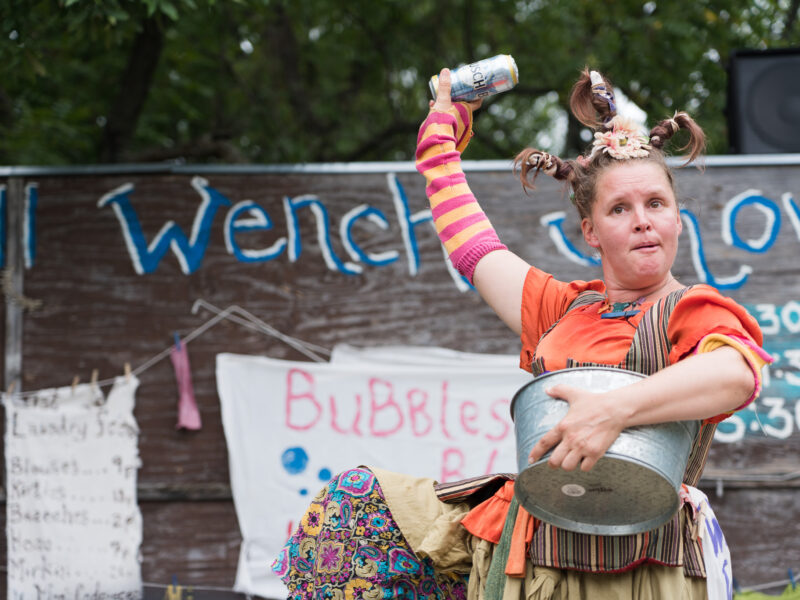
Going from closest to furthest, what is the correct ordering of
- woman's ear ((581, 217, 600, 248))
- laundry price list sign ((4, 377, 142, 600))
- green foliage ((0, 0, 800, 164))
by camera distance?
woman's ear ((581, 217, 600, 248))
laundry price list sign ((4, 377, 142, 600))
green foliage ((0, 0, 800, 164))

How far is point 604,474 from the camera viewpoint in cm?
167

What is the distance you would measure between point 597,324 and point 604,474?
0.40m

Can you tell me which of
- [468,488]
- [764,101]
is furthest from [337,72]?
[468,488]

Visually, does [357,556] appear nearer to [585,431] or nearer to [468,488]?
[468,488]

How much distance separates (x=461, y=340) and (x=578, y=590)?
2392 mm

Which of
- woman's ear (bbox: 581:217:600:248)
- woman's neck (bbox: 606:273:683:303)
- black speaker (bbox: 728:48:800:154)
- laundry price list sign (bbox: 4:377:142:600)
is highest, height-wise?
black speaker (bbox: 728:48:800:154)

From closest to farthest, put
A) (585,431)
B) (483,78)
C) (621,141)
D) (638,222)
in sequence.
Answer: (585,431) < (638,222) < (621,141) < (483,78)

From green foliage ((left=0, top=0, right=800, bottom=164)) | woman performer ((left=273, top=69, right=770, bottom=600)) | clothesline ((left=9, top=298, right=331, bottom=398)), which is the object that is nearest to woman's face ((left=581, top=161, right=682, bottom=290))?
woman performer ((left=273, top=69, right=770, bottom=600))

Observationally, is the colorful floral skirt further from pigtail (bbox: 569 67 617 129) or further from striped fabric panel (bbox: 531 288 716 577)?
pigtail (bbox: 569 67 617 129)

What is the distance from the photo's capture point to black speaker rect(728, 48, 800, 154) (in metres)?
4.52

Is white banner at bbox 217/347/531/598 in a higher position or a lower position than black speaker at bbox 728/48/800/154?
lower

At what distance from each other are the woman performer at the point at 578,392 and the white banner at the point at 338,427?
198 cm

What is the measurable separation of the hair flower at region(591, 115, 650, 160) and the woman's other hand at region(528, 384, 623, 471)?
24.8 inches

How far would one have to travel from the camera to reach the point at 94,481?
13.6 feet
